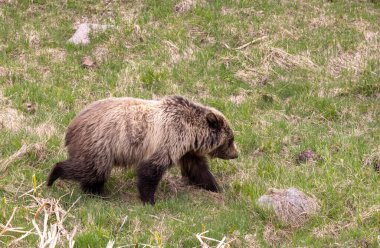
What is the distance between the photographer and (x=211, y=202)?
709 cm

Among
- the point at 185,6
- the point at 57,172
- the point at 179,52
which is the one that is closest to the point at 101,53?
the point at 179,52

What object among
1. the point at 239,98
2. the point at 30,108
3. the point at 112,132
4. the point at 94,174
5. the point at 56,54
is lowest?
the point at 239,98

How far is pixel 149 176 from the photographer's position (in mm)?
6902

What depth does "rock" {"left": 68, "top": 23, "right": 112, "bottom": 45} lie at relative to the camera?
445 inches

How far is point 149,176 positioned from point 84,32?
529 cm

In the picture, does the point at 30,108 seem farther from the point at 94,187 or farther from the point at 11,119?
the point at 94,187

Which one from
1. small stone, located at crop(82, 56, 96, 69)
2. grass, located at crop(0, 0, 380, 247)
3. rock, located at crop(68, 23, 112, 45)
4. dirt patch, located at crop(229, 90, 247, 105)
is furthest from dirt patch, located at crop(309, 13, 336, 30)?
small stone, located at crop(82, 56, 96, 69)

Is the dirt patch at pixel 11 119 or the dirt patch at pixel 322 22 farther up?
the dirt patch at pixel 322 22

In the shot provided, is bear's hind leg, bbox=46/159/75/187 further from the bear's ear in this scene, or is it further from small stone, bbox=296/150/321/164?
small stone, bbox=296/150/321/164

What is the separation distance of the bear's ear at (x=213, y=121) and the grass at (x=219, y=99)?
68 cm

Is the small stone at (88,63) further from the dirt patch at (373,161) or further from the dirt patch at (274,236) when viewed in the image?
the dirt patch at (274,236)

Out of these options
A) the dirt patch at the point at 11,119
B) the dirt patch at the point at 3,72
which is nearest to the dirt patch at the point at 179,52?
the dirt patch at the point at 3,72

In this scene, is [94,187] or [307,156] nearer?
[94,187]

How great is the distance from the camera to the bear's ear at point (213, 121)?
7.34 meters
